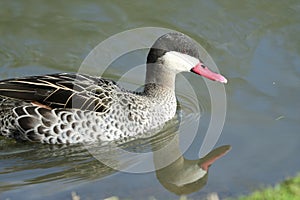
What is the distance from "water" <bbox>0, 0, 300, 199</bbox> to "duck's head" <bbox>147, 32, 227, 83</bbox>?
82cm

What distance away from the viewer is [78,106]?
8984mm

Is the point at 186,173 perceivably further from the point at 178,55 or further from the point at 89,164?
the point at 178,55

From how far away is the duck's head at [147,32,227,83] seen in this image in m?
9.23

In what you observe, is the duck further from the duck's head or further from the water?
the water

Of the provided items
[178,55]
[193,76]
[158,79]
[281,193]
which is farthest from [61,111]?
Answer: [281,193]

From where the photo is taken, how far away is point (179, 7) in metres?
12.8

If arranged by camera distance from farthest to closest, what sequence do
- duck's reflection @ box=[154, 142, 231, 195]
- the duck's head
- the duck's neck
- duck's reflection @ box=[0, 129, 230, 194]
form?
the duck's neck
the duck's head
duck's reflection @ box=[0, 129, 230, 194]
duck's reflection @ box=[154, 142, 231, 195]

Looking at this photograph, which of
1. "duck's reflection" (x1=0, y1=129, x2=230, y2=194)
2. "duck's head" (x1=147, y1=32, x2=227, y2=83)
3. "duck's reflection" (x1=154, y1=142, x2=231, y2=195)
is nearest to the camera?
"duck's reflection" (x1=154, y1=142, x2=231, y2=195)

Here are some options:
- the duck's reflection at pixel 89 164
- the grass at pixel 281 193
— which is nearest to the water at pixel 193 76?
the duck's reflection at pixel 89 164

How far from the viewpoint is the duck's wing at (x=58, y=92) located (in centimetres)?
896

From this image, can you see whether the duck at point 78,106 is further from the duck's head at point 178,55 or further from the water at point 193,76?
the water at point 193,76

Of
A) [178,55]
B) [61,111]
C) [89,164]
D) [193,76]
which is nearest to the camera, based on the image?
[89,164]

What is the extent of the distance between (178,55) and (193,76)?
1.71 m

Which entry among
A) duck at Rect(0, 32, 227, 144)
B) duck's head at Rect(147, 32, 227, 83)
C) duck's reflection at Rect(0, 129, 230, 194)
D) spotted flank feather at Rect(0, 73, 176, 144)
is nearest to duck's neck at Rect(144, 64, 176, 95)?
duck's head at Rect(147, 32, 227, 83)
